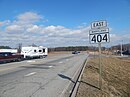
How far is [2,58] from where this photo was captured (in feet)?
105

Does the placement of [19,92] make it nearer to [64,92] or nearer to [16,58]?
[64,92]

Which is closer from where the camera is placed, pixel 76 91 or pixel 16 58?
pixel 76 91

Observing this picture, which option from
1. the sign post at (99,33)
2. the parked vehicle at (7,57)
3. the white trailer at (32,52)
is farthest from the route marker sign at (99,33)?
the white trailer at (32,52)

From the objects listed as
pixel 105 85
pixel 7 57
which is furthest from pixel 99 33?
pixel 7 57

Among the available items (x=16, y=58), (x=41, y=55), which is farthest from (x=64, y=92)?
(x=41, y=55)

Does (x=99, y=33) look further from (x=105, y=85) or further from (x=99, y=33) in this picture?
(x=105, y=85)

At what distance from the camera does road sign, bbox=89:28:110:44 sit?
377 inches

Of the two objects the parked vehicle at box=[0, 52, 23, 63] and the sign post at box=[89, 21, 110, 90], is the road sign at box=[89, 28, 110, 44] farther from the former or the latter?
the parked vehicle at box=[0, 52, 23, 63]

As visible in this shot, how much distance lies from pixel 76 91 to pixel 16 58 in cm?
2907

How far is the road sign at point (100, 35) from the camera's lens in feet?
31.4

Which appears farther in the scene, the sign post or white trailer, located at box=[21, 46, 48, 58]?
white trailer, located at box=[21, 46, 48, 58]

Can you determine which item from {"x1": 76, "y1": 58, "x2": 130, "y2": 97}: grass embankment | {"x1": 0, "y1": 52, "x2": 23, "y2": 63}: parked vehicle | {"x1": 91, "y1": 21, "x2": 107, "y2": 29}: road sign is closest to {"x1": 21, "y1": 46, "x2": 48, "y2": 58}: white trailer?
{"x1": 0, "y1": 52, "x2": 23, "y2": 63}: parked vehicle

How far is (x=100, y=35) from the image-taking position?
9742 millimetres

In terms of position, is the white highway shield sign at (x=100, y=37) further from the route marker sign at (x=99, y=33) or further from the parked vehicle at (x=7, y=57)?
the parked vehicle at (x=7, y=57)
